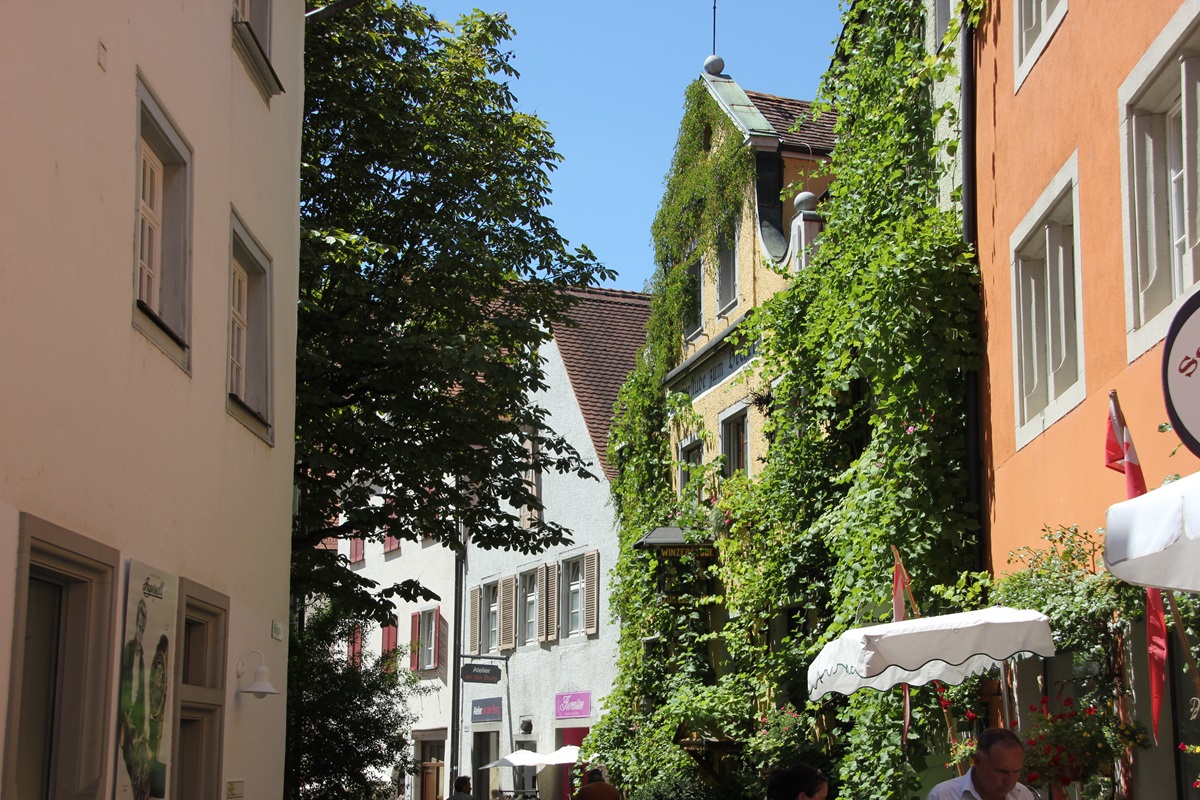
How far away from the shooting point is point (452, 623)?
3409cm

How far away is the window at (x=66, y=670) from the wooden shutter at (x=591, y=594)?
1981 centimetres

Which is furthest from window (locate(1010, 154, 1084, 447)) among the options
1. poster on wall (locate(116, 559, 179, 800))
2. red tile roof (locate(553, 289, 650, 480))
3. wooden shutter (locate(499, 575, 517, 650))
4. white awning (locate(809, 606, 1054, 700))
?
wooden shutter (locate(499, 575, 517, 650))

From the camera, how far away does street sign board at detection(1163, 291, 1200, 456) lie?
3803mm

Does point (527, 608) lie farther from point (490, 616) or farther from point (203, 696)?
point (203, 696)

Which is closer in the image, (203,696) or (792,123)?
(203,696)

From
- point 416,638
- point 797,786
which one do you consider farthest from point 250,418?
point 416,638

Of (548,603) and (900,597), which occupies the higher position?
(548,603)

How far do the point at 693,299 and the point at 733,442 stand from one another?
2767mm

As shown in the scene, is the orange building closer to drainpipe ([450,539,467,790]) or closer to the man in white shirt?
the man in white shirt

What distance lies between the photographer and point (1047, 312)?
1074 cm

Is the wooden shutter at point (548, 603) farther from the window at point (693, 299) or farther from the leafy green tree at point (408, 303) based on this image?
the leafy green tree at point (408, 303)

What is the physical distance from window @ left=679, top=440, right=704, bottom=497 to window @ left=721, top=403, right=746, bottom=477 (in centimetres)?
74

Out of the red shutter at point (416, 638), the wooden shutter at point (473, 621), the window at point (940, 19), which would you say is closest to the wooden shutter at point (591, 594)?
the wooden shutter at point (473, 621)

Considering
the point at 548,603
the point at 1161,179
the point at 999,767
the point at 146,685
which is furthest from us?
Answer: the point at 548,603
